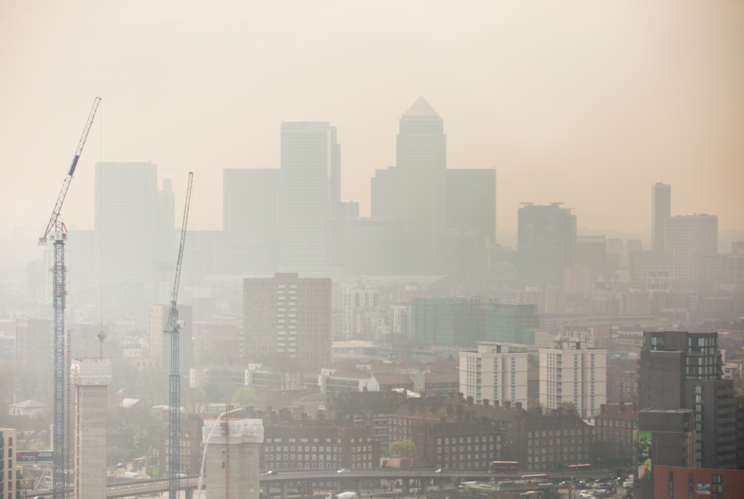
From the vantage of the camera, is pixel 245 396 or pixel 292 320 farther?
pixel 292 320

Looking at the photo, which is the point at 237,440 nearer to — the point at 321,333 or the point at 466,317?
the point at 321,333

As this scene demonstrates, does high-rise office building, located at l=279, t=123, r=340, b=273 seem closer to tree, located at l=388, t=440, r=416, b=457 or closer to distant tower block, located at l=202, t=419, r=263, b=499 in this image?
tree, located at l=388, t=440, r=416, b=457

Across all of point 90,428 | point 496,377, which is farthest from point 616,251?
point 90,428

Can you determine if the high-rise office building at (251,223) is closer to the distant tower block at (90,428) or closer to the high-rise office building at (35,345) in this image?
the high-rise office building at (35,345)

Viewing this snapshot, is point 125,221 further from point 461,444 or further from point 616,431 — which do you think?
point 616,431

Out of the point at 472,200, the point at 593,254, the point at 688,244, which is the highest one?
the point at 472,200

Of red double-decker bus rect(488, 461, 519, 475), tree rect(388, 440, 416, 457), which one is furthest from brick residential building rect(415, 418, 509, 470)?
red double-decker bus rect(488, 461, 519, 475)

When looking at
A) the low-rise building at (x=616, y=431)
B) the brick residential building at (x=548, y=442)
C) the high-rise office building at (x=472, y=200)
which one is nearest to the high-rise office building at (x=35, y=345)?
the brick residential building at (x=548, y=442)
